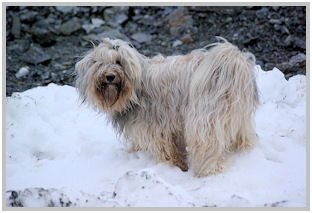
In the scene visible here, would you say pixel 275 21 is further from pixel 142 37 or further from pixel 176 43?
pixel 142 37

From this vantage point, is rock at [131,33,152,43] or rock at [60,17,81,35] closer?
rock at [131,33,152,43]

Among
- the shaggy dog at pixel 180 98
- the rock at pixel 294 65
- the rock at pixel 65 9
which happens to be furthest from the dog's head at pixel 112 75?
the rock at pixel 65 9

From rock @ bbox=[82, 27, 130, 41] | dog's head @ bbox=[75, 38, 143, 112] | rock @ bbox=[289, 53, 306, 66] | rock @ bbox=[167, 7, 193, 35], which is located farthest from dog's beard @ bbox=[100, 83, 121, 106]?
rock @ bbox=[167, 7, 193, 35]

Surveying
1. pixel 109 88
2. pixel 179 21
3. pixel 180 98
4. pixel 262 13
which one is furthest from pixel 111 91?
pixel 262 13

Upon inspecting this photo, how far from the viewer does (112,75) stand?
501cm

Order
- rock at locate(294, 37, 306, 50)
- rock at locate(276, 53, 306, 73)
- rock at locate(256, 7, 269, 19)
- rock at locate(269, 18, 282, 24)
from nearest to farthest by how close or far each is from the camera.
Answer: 1. rock at locate(276, 53, 306, 73)
2. rock at locate(294, 37, 306, 50)
3. rock at locate(269, 18, 282, 24)
4. rock at locate(256, 7, 269, 19)

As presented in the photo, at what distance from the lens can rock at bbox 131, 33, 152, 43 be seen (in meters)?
9.95

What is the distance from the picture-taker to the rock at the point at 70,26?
33.7ft

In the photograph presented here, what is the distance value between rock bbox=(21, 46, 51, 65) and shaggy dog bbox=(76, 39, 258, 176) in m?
4.23

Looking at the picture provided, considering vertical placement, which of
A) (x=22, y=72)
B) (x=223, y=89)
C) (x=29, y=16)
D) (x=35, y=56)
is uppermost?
(x=223, y=89)

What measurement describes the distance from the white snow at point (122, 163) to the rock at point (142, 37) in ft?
9.81

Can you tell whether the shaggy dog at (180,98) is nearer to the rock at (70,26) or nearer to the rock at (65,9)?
the rock at (70,26)

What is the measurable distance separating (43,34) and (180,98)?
5691mm

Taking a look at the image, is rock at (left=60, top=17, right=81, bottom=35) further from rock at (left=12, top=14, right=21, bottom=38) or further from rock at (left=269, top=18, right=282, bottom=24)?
rock at (left=269, top=18, right=282, bottom=24)
